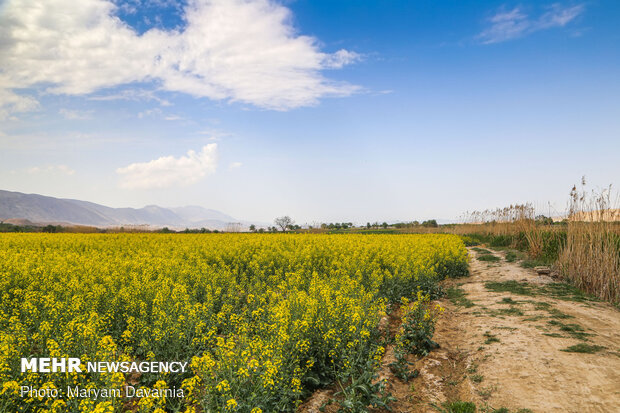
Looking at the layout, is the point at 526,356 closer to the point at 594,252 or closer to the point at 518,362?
the point at 518,362

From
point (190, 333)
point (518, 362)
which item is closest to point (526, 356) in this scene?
point (518, 362)

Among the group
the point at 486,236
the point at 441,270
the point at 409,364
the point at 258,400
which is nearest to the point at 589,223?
the point at 441,270

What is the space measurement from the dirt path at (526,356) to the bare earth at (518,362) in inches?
0.6

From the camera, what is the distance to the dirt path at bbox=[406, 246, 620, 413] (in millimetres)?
5609

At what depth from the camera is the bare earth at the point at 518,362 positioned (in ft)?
18.3

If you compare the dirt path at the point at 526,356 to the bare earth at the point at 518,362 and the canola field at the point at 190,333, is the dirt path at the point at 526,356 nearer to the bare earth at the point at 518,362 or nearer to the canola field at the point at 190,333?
the bare earth at the point at 518,362

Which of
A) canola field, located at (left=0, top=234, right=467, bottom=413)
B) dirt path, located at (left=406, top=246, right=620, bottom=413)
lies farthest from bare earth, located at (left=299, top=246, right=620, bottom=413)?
canola field, located at (left=0, top=234, right=467, bottom=413)

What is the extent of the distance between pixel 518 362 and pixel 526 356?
332mm

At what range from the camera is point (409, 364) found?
22.4 ft

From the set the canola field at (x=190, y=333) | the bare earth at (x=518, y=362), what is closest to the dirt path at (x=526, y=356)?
the bare earth at (x=518, y=362)

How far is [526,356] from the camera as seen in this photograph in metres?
6.90

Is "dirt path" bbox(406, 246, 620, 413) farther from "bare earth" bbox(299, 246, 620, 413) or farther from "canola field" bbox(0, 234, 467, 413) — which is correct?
"canola field" bbox(0, 234, 467, 413)

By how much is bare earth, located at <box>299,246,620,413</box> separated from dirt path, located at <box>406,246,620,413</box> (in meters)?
0.01

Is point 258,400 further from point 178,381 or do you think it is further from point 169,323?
point 169,323
